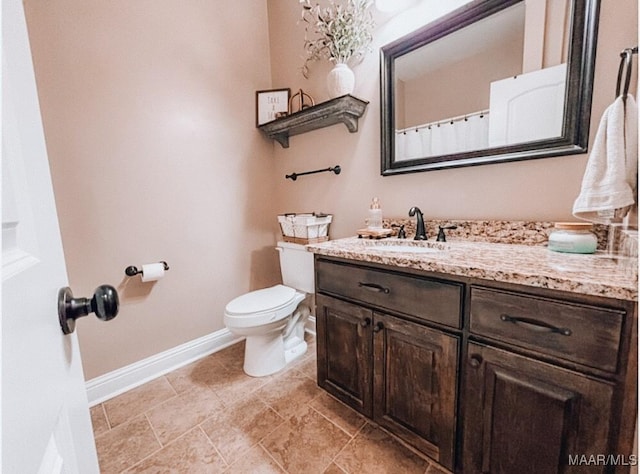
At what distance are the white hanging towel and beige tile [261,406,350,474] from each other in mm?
1341

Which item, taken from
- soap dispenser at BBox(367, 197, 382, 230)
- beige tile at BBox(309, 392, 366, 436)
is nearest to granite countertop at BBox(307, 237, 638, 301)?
soap dispenser at BBox(367, 197, 382, 230)

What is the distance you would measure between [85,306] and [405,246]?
132 cm

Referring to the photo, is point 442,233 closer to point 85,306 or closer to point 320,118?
point 320,118

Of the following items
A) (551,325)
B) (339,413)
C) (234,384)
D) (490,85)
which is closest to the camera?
(551,325)

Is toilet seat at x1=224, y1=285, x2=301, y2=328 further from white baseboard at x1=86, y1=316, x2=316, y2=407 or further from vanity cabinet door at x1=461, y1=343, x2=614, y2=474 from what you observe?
vanity cabinet door at x1=461, y1=343, x2=614, y2=474

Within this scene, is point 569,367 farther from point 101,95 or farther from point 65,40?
point 65,40

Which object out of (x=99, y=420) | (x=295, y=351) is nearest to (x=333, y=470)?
(x=295, y=351)

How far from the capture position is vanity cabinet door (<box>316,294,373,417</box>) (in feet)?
3.91

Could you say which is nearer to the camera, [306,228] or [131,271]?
[131,271]

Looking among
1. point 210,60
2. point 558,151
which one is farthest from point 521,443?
point 210,60

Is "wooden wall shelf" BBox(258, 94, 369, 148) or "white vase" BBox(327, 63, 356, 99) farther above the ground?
"white vase" BBox(327, 63, 356, 99)

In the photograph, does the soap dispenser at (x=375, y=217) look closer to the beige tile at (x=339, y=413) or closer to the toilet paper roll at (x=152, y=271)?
the beige tile at (x=339, y=413)

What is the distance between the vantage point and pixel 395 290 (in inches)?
41.5

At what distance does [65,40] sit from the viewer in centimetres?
134
